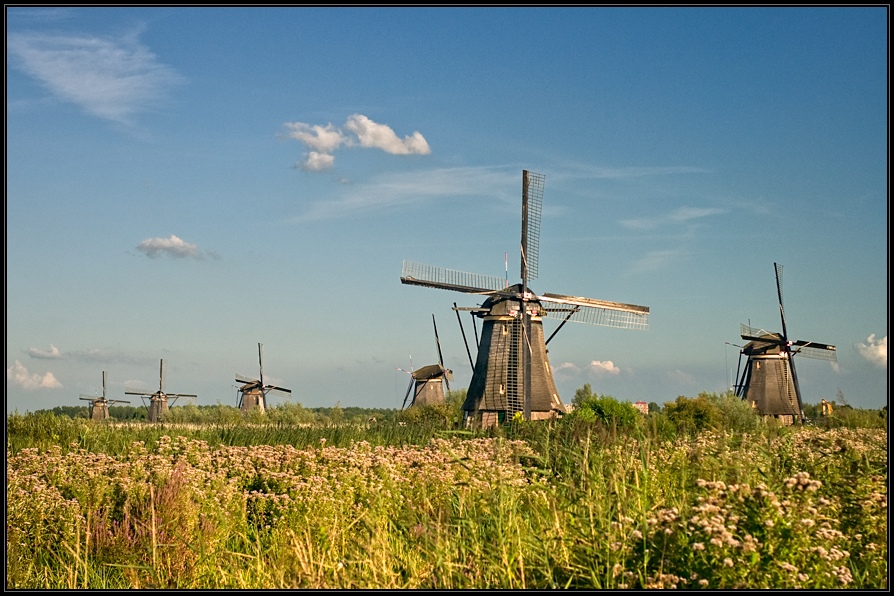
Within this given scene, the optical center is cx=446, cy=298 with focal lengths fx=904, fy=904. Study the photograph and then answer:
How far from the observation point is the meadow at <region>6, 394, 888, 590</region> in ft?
17.6

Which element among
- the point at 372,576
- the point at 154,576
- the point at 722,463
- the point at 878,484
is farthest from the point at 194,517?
the point at 878,484

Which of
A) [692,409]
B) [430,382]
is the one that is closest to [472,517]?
[692,409]

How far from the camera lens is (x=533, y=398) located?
37.4 metres

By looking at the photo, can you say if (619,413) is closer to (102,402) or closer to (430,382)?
(430,382)

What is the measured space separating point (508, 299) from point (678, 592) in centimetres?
3194

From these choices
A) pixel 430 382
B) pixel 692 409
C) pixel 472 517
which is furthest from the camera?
pixel 430 382

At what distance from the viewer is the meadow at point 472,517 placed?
5.37 metres

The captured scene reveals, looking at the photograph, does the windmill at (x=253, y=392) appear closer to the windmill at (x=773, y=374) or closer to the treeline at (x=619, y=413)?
the treeline at (x=619, y=413)

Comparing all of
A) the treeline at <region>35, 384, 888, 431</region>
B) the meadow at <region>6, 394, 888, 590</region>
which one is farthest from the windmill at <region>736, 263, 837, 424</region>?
the meadow at <region>6, 394, 888, 590</region>

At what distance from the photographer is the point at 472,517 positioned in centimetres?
755

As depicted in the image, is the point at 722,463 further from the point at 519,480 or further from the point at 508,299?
the point at 508,299

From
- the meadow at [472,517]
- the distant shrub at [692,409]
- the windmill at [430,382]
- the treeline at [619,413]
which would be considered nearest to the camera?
the meadow at [472,517]

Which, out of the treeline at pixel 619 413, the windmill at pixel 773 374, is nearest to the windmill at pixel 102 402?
the treeline at pixel 619 413

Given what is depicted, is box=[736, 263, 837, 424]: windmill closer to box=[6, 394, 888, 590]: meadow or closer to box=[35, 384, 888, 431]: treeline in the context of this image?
box=[35, 384, 888, 431]: treeline
